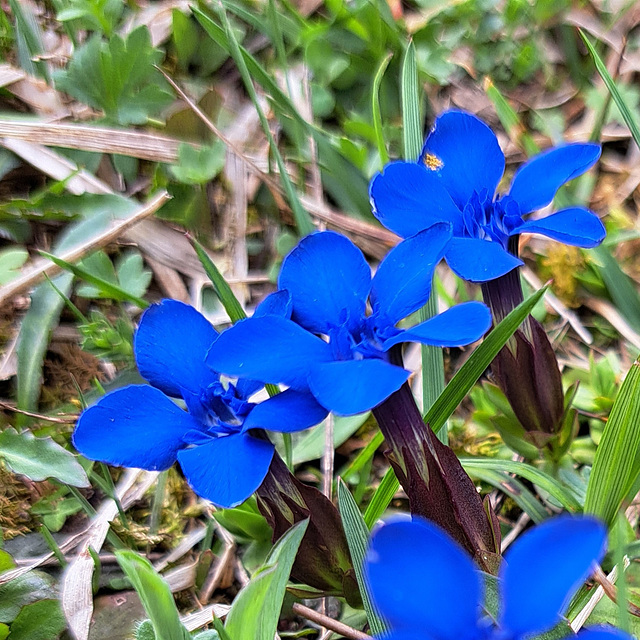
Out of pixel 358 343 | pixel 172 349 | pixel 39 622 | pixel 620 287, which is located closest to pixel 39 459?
pixel 39 622

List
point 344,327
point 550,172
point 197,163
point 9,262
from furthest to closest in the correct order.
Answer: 1. point 197,163
2. point 9,262
3. point 550,172
4. point 344,327

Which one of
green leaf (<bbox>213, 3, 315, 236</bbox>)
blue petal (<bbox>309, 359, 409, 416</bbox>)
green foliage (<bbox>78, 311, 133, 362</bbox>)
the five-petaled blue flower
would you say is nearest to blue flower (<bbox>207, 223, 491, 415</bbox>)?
blue petal (<bbox>309, 359, 409, 416</bbox>)

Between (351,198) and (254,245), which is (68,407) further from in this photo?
(351,198)

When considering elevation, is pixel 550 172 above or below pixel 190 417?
above

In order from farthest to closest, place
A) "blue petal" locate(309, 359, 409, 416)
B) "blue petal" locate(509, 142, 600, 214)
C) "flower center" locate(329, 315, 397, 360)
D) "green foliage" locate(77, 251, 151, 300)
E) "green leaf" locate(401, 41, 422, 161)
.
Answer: "green foliage" locate(77, 251, 151, 300) < "green leaf" locate(401, 41, 422, 161) < "blue petal" locate(509, 142, 600, 214) < "flower center" locate(329, 315, 397, 360) < "blue petal" locate(309, 359, 409, 416)

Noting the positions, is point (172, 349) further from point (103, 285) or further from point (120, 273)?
point (120, 273)

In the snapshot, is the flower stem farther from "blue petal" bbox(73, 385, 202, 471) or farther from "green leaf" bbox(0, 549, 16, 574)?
"green leaf" bbox(0, 549, 16, 574)
